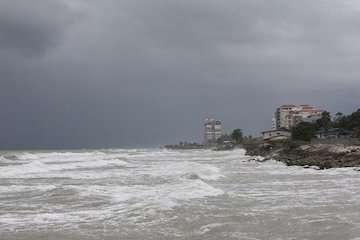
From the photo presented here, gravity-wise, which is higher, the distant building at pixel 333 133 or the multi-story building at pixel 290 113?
the multi-story building at pixel 290 113

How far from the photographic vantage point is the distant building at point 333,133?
88.2 meters

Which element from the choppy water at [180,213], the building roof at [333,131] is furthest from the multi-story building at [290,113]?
the choppy water at [180,213]

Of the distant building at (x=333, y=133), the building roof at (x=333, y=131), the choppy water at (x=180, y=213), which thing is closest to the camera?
the choppy water at (x=180, y=213)

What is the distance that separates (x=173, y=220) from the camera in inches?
478

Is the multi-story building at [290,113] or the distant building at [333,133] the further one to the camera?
the multi-story building at [290,113]

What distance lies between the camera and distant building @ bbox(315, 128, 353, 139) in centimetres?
8818

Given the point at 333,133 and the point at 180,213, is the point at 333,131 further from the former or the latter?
the point at 180,213

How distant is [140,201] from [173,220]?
358 centimetres

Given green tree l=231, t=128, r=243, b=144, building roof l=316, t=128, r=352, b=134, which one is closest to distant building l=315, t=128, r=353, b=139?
building roof l=316, t=128, r=352, b=134

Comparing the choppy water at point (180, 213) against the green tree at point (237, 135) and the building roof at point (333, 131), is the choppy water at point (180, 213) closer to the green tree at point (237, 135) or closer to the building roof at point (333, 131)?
the building roof at point (333, 131)

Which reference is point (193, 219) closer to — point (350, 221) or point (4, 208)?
point (350, 221)

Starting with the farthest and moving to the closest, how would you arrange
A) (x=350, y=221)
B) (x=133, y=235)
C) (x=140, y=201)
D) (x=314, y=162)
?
1. (x=314, y=162)
2. (x=140, y=201)
3. (x=350, y=221)
4. (x=133, y=235)

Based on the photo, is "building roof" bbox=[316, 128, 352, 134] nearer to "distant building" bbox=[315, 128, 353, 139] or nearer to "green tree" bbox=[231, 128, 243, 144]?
"distant building" bbox=[315, 128, 353, 139]

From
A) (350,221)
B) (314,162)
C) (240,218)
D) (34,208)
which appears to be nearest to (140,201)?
(34,208)
